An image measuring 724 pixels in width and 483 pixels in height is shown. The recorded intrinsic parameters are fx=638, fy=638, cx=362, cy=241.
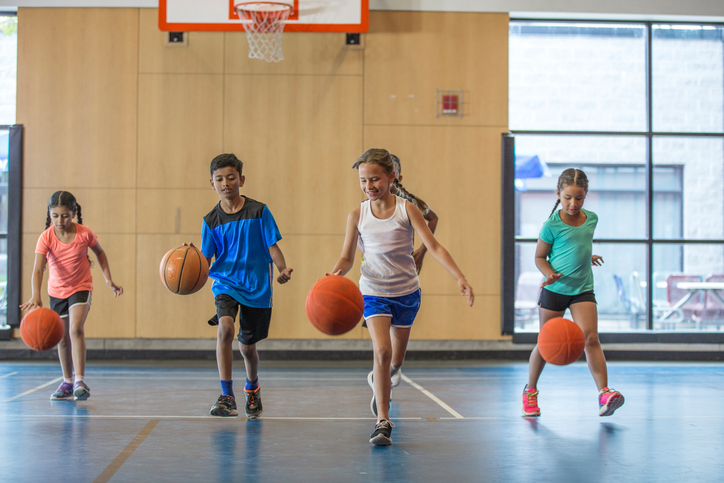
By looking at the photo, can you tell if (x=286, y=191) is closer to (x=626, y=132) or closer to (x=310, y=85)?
(x=310, y=85)

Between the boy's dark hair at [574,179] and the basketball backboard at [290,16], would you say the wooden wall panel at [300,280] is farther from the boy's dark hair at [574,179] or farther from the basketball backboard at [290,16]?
the boy's dark hair at [574,179]

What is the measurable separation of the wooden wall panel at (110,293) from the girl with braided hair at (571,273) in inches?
186

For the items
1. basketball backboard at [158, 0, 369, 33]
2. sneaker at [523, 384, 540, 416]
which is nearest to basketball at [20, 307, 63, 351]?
sneaker at [523, 384, 540, 416]

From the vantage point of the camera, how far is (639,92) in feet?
24.7

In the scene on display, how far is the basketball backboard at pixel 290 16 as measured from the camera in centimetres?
657

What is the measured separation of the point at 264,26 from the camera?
6.77 metres

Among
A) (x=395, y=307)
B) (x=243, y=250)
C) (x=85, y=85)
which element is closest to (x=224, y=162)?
(x=243, y=250)

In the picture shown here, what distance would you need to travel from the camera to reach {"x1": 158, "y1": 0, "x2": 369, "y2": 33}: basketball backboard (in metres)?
6.57

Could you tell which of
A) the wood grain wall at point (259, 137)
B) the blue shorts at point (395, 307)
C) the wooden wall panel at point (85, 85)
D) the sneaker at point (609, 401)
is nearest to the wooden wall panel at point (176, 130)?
the wood grain wall at point (259, 137)

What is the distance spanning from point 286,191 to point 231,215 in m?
3.31

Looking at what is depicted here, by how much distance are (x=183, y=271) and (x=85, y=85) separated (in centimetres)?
444

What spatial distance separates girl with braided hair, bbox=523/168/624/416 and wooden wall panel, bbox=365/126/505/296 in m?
3.18

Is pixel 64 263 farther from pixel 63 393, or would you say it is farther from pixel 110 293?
pixel 110 293

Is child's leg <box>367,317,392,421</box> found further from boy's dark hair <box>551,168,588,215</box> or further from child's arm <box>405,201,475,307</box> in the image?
boy's dark hair <box>551,168,588,215</box>
